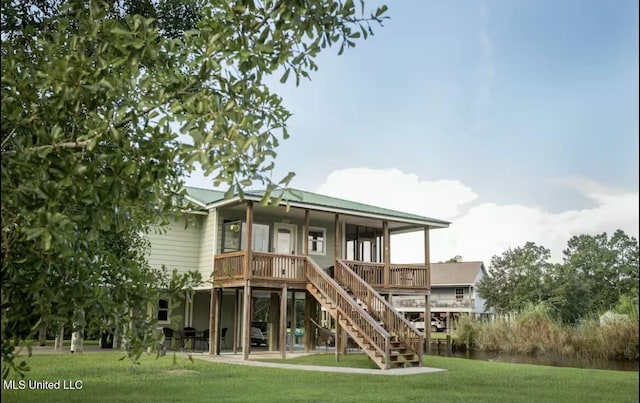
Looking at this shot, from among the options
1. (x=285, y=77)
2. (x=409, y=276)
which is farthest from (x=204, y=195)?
(x=285, y=77)

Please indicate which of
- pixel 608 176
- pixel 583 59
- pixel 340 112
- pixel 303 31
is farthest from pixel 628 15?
pixel 340 112

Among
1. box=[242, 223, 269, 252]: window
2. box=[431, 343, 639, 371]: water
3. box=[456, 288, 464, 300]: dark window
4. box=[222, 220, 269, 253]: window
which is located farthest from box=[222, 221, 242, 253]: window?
box=[456, 288, 464, 300]: dark window

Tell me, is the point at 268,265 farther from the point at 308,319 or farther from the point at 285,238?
the point at 285,238

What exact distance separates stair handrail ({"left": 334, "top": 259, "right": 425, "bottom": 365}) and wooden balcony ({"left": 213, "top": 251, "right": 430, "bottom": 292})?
17.1 inches

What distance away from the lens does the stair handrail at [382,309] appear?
47.0 feet

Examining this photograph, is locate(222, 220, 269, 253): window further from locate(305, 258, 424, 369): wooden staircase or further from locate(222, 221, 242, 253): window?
locate(305, 258, 424, 369): wooden staircase

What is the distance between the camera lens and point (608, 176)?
99.9 inches

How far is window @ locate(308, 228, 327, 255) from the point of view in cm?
2002

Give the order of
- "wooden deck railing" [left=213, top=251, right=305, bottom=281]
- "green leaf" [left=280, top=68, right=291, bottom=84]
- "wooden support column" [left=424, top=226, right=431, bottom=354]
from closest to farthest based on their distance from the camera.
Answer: "green leaf" [left=280, top=68, right=291, bottom=84] < "wooden deck railing" [left=213, top=251, right=305, bottom=281] < "wooden support column" [left=424, top=226, right=431, bottom=354]

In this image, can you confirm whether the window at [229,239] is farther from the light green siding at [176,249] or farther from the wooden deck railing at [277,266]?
the wooden deck railing at [277,266]

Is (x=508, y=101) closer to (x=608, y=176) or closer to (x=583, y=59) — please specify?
(x=583, y=59)

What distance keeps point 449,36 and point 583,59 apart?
25.2 ft

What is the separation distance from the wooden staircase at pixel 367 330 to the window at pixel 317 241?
11.0ft

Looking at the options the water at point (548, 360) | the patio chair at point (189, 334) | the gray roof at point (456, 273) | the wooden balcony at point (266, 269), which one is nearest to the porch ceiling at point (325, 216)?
the wooden balcony at point (266, 269)
